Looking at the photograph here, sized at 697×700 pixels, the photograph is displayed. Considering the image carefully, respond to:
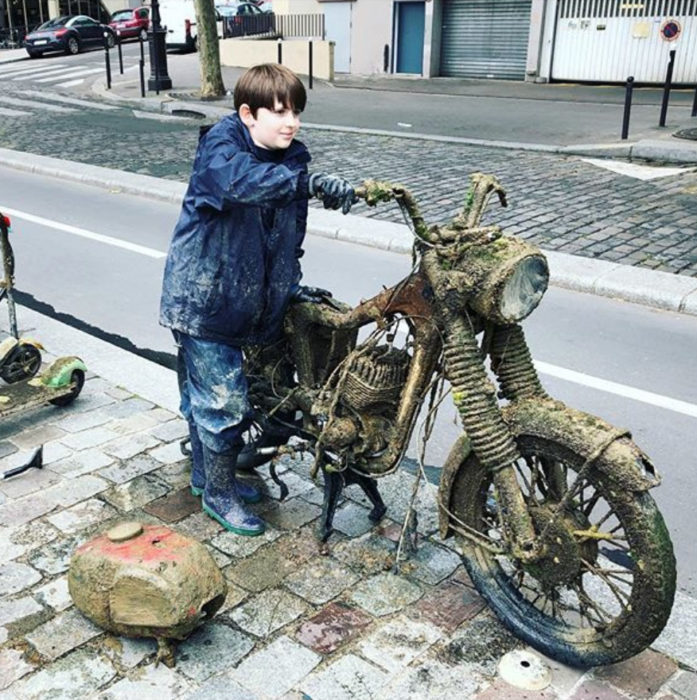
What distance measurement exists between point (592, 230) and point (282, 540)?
6158 millimetres

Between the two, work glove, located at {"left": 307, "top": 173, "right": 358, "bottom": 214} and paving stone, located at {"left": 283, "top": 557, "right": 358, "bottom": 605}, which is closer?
work glove, located at {"left": 307, "top": 173, "right": 358, "bottom": 214}

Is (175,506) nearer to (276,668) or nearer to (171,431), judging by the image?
(171,431)

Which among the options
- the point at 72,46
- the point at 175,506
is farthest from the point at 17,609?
the point at 72,46

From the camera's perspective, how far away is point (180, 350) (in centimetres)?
386

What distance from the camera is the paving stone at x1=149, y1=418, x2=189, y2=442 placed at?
185 inches

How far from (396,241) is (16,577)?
5.86 metres

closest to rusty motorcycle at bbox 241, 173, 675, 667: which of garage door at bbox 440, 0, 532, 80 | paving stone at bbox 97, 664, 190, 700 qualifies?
paving stone at bbox 97, 664, 190, 700

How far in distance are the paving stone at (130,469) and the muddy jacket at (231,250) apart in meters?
1.03

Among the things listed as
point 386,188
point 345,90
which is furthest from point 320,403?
point 345,90

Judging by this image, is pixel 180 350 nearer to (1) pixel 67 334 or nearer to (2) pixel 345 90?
(1) pixel 67 334

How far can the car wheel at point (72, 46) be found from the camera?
3384cm

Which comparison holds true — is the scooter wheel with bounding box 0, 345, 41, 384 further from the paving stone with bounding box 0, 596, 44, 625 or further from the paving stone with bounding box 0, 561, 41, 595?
the paving stone with bounding box 0, 596, 44, 625

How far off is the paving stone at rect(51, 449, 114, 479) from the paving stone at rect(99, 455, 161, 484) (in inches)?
2.7

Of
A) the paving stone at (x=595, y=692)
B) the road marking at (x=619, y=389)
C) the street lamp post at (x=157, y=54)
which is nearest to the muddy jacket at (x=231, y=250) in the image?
the paving stone at (x=595, y=692)
